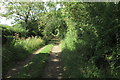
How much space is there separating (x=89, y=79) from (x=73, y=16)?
16.8ft

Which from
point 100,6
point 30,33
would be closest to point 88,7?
point 100,6

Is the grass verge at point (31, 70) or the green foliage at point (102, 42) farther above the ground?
the green foliage at point (102, 42)

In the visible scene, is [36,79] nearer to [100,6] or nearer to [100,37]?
[100,37]

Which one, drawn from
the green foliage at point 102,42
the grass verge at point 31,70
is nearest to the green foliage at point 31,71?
the grass verge at point 31,70

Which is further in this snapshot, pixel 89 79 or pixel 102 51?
pixel 102 51

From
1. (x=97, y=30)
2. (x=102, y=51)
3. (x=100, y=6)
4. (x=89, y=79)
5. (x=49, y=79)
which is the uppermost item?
(x=100, y=6)

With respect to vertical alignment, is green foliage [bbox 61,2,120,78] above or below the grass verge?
above

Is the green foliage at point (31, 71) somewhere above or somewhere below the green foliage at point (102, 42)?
below

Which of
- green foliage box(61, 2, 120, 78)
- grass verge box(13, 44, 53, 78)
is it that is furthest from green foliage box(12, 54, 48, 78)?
green foliage box(61, 2, 120, 78)

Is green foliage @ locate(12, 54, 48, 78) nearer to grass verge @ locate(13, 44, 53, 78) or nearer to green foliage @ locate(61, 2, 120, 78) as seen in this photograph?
grass verge @ locate(13, 44, 53, 78)

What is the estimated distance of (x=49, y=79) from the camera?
17.3ft

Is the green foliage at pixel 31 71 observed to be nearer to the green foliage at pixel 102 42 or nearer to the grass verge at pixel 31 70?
the grass verge at pixel 31 70

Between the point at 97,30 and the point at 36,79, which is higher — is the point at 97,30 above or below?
above

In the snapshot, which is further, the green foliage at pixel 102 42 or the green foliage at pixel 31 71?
the green foliage at pixel 31 71
